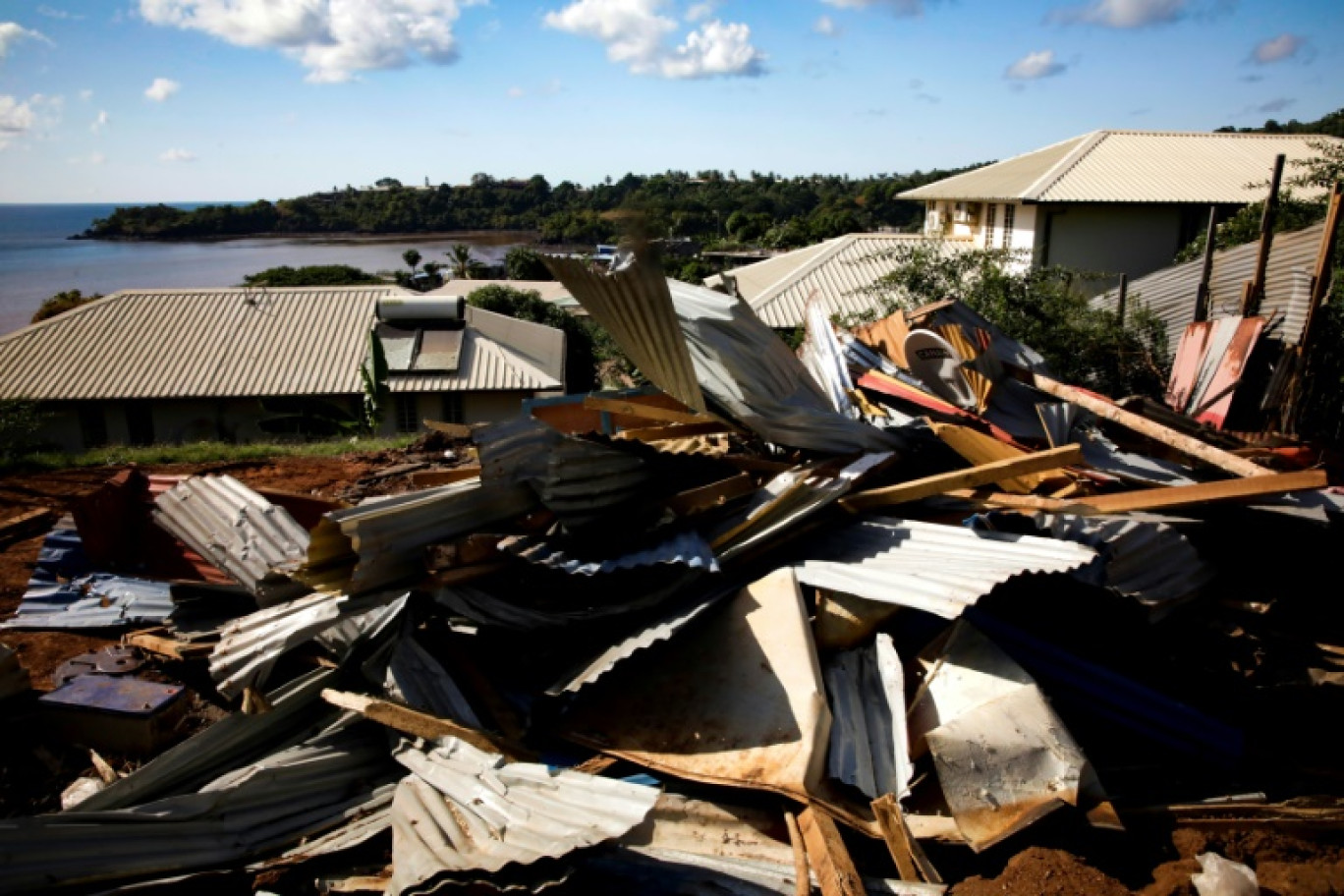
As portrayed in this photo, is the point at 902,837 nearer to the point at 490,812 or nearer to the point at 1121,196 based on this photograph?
the point at 490,812

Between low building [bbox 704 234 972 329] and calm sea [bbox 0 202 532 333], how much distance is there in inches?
2071

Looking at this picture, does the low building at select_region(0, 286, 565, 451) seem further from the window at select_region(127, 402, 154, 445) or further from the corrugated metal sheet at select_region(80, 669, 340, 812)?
the corrugated metal sheet at select_region(80, 669, 340, 812)

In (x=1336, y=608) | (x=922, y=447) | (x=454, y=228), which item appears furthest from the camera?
(x=454, y=228)

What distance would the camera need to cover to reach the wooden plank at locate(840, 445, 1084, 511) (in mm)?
4191

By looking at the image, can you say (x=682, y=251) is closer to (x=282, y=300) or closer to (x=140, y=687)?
(x=282, y=300)

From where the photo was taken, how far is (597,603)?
3885 millimetres

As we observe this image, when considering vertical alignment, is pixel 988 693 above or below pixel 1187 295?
below

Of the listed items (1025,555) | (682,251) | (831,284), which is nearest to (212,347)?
(831,284)

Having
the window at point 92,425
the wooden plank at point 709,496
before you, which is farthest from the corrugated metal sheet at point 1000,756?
the window at point 92,425

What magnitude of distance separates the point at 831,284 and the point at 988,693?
67.4ft

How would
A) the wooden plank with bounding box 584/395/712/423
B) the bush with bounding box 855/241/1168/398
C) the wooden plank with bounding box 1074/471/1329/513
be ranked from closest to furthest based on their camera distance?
the wooden plank with bounding box 1074/471/1329/513 → the wooden plank with bounding box 584/395/712/423 → the bush with bounding box 855/241/1168/398

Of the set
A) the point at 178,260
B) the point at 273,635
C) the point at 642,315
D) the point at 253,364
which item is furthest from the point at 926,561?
the point at 178,260

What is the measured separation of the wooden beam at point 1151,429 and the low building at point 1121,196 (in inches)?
701

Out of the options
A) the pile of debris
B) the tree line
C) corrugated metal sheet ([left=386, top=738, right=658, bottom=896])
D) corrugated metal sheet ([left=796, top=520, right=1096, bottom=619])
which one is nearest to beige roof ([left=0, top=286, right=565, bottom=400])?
the tree line
